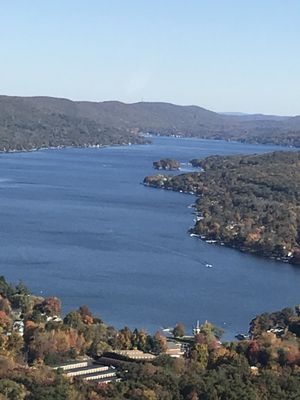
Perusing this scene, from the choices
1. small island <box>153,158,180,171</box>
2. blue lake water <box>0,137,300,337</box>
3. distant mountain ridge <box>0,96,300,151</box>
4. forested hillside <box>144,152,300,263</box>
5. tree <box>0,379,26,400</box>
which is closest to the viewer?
tree <box>0,379,26,400</box>

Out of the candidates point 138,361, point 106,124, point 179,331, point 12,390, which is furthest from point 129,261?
point 106,124

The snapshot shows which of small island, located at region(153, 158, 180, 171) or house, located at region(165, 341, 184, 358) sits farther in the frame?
small island, located at region(153, 158, 180, 171)

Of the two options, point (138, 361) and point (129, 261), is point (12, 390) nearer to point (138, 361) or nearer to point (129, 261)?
point (138, 361)

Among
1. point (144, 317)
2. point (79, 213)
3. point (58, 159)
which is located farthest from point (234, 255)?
point (58, 159)

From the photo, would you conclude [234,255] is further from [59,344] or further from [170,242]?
[59,344]

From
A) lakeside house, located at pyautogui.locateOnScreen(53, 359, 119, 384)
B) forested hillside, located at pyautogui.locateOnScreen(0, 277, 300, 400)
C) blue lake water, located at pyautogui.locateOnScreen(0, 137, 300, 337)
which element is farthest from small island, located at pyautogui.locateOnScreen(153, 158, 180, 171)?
lakeside house, located at pyautogui.locateOnScreen(53, 359, 119, 384)

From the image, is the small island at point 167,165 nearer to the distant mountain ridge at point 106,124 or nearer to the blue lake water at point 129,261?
the blue lake water at point 129,261

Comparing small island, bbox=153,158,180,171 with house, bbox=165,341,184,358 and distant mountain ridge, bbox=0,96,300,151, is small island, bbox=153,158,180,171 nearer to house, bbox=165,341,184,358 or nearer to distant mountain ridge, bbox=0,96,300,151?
distant mountain ridge, bbox=0,96,300,151
